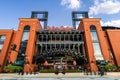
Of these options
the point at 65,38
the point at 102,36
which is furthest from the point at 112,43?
the point at 65,38

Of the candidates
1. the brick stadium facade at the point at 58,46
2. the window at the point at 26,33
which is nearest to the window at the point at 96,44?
the brick stadium facade at the point at 58,46

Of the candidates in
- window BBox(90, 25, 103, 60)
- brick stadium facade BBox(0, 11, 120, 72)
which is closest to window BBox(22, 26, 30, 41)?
brick stadium facade BBox(0, 11, 120, 72)

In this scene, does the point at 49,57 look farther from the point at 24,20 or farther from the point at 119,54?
the point at 119,54

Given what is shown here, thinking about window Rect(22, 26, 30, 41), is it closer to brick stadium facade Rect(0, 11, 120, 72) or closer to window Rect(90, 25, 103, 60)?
brick stadium facade Rect(0, 11, 120, 72)

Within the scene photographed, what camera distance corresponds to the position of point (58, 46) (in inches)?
2475

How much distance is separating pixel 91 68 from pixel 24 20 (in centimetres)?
3118

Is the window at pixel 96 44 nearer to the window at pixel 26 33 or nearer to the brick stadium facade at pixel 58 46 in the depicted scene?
the brick stadium facade at pixel 58 46

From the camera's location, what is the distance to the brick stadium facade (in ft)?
186

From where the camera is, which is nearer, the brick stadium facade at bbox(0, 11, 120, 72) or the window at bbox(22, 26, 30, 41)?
the brick stadium facade at bbox(0, 11, 120, 72)

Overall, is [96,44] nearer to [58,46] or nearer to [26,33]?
[58,46]

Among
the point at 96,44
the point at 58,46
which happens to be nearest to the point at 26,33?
the point at 58,46

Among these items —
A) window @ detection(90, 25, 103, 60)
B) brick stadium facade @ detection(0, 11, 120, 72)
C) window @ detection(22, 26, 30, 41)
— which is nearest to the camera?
brick stadium facade @ detection(0, 11, 120, 72)

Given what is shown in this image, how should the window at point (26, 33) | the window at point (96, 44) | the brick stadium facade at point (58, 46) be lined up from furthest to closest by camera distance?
the window at point (26, 33) → the window at point (96, 44) → the brick stadium facade at point (58, 46)

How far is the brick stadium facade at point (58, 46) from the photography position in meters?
56.7
